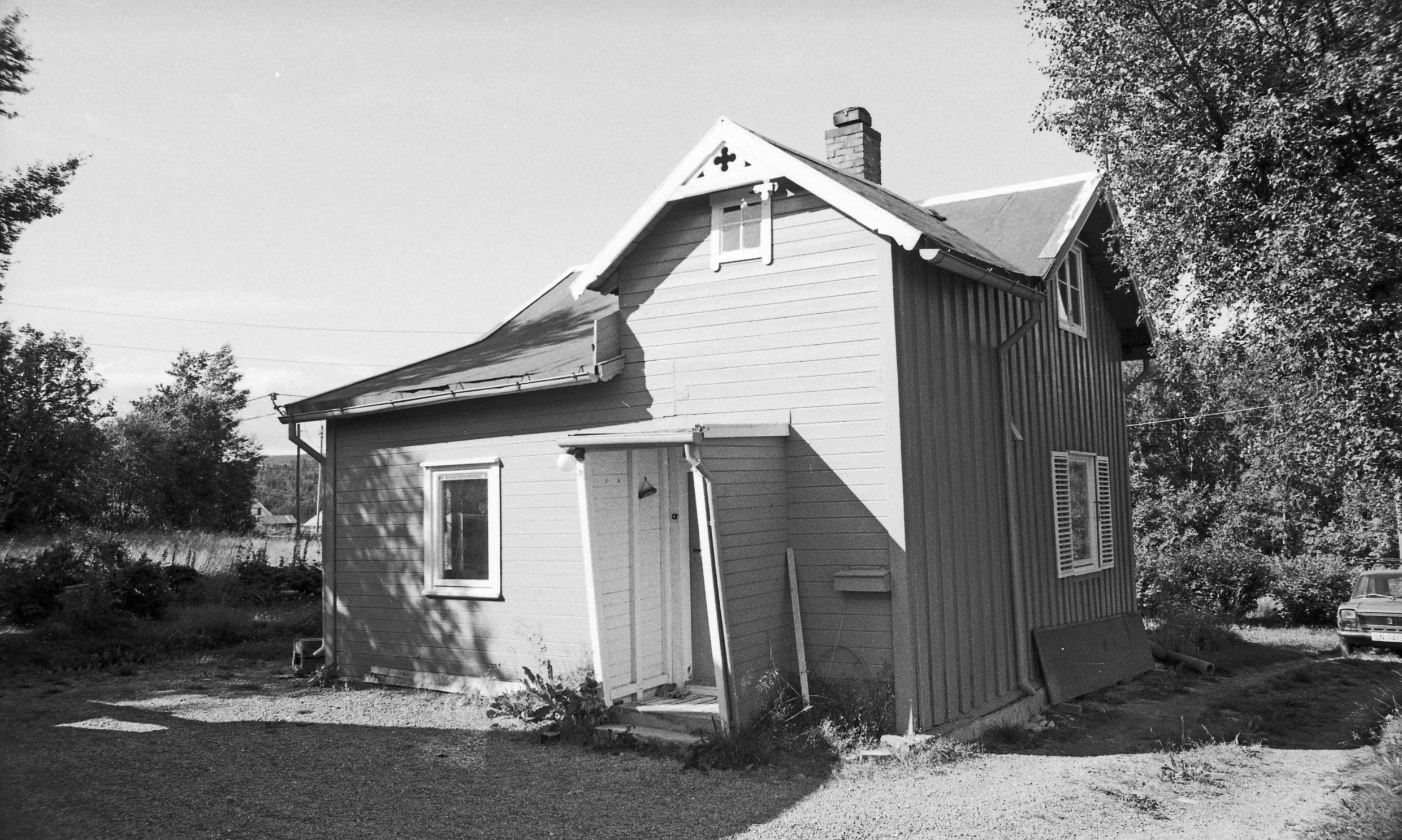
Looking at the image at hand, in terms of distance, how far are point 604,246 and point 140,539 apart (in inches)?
680

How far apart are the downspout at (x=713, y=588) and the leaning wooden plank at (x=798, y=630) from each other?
31.3 inches

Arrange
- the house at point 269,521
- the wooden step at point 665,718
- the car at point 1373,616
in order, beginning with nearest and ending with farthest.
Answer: the wooden step at point 665,718
the car at point 1373,616
the house at point 269,521

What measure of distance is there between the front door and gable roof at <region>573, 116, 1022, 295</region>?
6.51 feet

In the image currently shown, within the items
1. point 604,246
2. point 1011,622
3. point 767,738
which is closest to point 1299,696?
point 1011,622

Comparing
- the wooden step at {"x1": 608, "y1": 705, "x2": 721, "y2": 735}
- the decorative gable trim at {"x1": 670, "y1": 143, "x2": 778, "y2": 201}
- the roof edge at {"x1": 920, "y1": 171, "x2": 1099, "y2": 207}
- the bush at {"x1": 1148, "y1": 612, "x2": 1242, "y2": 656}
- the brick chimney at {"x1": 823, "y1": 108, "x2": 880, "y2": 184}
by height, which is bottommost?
the bush at {"x1": 1148, "y1": 612, "x2": 1242, "y2": 656}

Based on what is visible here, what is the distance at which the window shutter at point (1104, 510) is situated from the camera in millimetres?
12688

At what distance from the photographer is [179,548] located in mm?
20688

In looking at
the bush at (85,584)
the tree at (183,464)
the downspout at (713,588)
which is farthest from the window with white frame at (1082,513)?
the tree at (183,464)

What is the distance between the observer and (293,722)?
936cm

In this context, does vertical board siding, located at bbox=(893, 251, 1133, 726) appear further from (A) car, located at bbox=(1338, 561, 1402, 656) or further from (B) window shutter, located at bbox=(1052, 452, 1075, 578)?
(A) car, located at bbox=(1338, 561, 1402, 656)

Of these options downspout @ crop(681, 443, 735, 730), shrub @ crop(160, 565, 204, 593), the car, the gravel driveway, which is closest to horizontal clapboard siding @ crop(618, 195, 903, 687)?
downspout @ crop(681, 443, 735, 730)

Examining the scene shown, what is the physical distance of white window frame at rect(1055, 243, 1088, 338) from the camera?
12.1 m

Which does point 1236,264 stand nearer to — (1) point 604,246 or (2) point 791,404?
(2) point 791,404

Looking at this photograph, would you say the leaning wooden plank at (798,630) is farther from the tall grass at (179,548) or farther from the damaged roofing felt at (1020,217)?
the tall grass at (179,548)
